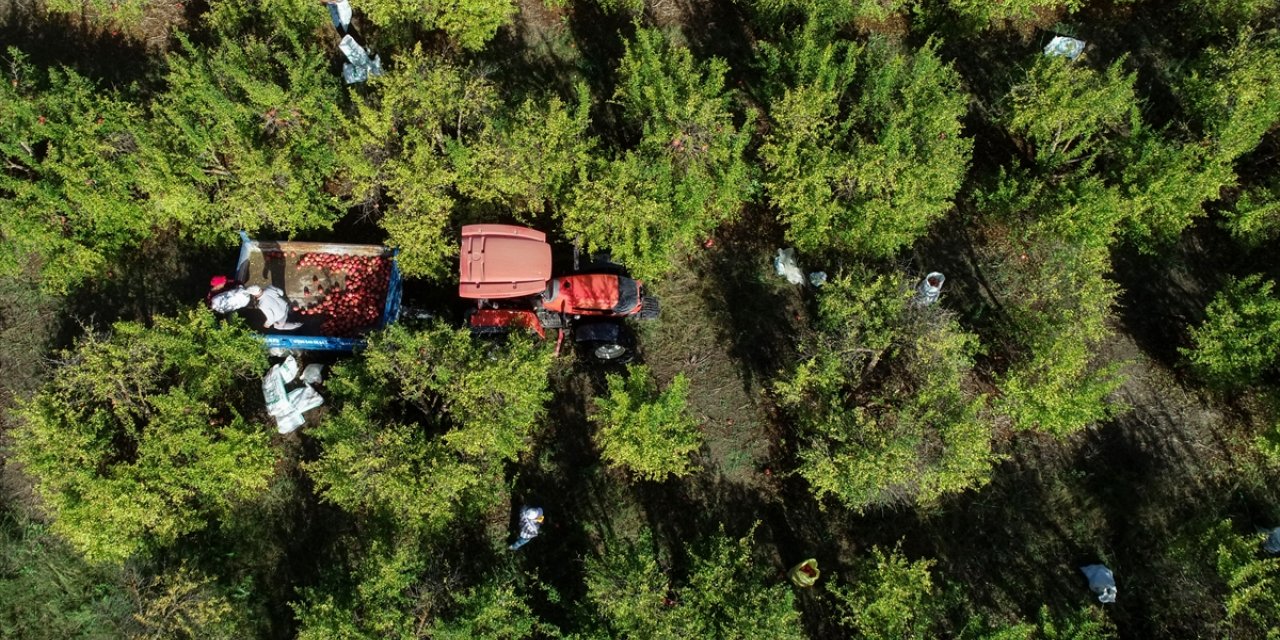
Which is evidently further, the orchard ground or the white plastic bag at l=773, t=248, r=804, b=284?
the white plastic bag at l=773, t=248, r=804, b=284

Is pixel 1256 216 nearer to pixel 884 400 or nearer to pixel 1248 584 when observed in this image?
pixel 1248 584

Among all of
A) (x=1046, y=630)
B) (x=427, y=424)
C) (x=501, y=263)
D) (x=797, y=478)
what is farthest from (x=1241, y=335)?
(x=427, y=424)

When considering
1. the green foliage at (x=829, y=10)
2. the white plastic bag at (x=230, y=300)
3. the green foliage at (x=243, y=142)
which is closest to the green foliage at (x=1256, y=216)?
the green foliage at (x=829, y=10)

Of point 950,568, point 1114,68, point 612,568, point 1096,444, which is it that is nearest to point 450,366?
point 612,568

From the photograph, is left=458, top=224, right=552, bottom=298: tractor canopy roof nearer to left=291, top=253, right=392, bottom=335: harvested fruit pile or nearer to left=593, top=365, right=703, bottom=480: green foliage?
left=291, top=253, right=392, bottom=335: harvested fruit pile

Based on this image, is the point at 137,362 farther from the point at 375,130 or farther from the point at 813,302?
the point at 813,302

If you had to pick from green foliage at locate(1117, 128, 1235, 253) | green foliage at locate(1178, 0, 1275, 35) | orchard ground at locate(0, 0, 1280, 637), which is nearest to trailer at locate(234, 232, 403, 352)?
orchard ground at locate(0, 0, 1280, 637)
